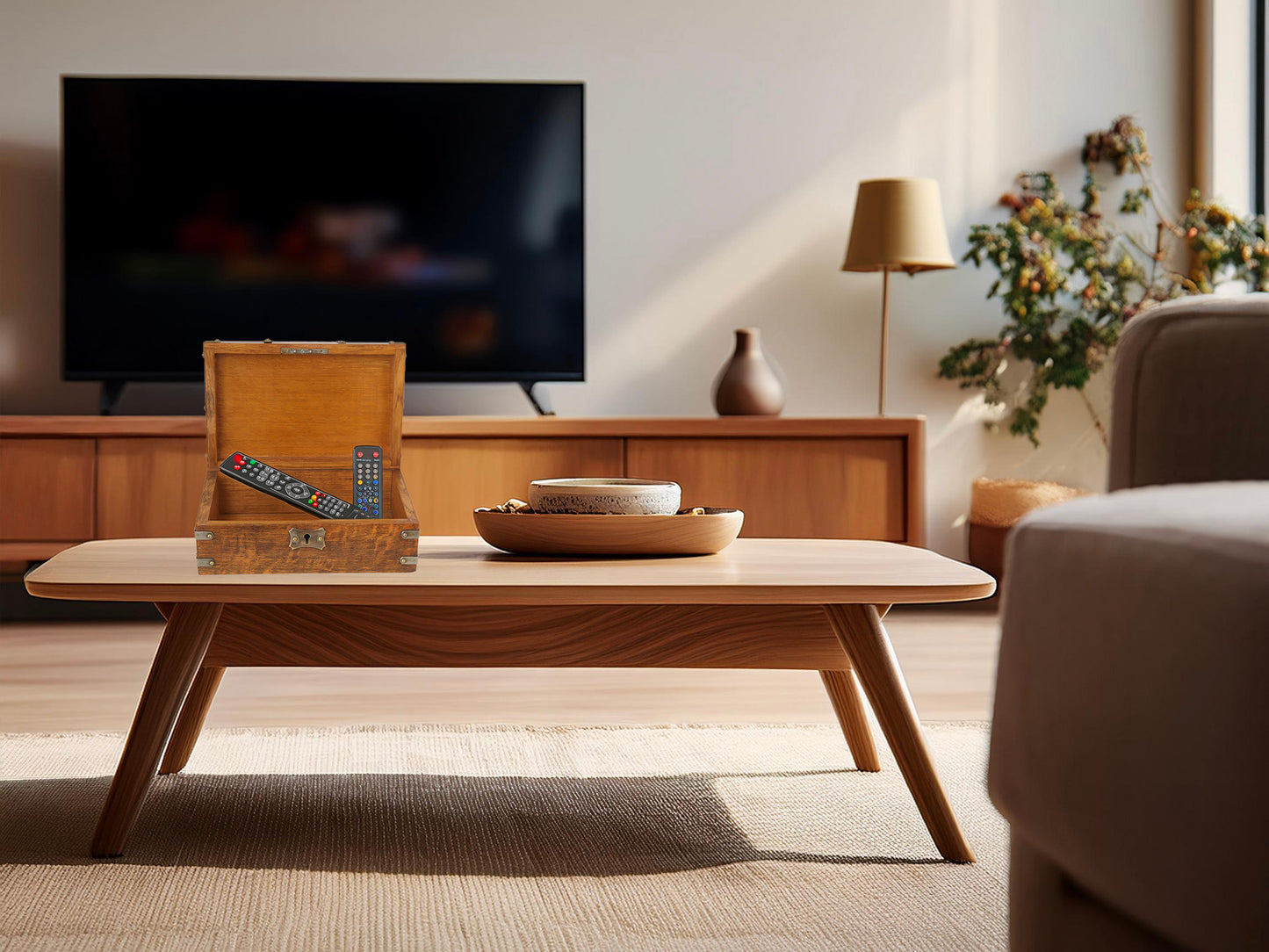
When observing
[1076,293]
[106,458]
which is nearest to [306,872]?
[106,458]

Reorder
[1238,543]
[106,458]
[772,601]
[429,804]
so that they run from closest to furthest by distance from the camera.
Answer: [1238,543]
[772,601]
[429,804]
[106,458]

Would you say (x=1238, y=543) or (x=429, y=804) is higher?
(x=1238, y=543)

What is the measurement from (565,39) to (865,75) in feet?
3.04

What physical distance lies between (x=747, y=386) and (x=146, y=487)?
1576 mm

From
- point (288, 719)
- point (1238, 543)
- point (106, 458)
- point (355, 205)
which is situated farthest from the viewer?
point (355, 205)

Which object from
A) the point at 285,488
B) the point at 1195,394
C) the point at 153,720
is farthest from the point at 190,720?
the point at 1195,394

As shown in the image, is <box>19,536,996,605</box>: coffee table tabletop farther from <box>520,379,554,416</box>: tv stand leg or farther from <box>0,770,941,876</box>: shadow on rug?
<box>520,379,554,416</box>: tv stand leg

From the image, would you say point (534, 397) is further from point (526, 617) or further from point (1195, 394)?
point (1195, 394)

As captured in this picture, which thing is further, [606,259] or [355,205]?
→ [606,259]

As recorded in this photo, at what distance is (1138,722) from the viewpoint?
1.53ft

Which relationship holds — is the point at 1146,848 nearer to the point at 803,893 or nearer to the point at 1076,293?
the point at 803,893

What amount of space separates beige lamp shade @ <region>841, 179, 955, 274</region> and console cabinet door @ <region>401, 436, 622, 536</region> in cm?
91

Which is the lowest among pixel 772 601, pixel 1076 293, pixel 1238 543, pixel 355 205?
pixel 772 601

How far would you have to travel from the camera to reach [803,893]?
1.14m
